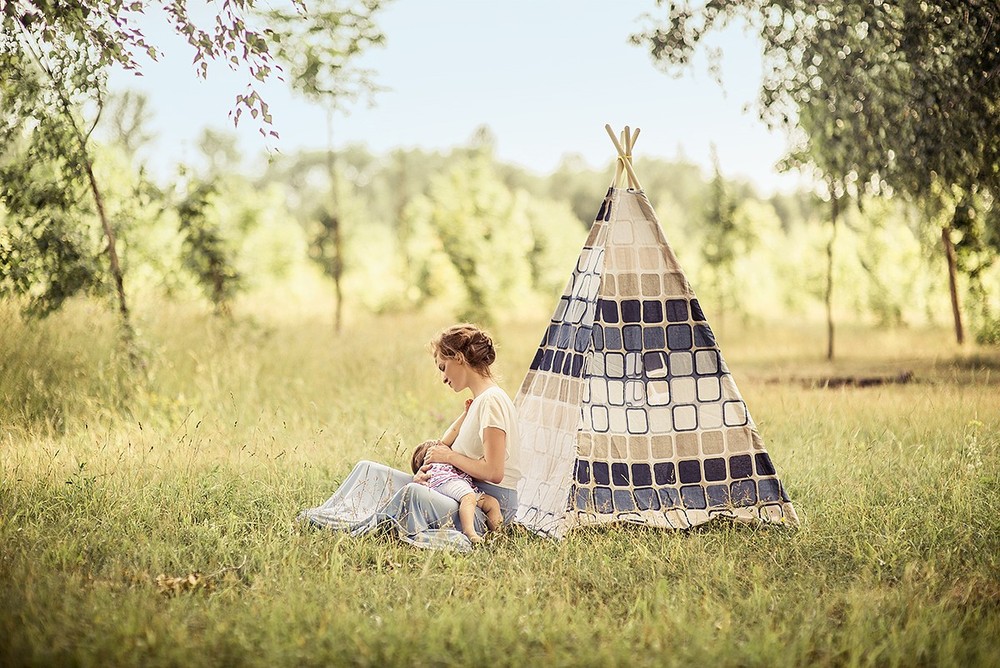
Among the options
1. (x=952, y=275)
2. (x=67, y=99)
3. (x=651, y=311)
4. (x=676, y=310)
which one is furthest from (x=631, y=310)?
(x=952, y=275)

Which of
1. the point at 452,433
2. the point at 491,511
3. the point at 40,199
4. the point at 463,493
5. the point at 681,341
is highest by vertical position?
the point at 40,199

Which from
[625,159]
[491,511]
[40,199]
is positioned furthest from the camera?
[40,199]

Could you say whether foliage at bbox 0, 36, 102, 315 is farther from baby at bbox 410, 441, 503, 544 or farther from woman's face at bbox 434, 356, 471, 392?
baby at bbox 410, 441, 503, 544

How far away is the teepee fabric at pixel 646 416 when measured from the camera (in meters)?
4.62

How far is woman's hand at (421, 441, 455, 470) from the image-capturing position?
4.45 m

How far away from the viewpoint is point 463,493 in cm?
438

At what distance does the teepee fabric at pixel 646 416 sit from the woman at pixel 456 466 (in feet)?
1.23

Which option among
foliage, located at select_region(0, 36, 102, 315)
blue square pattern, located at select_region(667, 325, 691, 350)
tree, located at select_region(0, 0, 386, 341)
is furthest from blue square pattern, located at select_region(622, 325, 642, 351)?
foliage, located at select_region(0, 36, 102, 315)

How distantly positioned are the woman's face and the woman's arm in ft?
1.04

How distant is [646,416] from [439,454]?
112cm

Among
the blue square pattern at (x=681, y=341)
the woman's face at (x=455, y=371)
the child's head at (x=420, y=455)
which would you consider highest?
the blue square pattern at (x=681, y=341)

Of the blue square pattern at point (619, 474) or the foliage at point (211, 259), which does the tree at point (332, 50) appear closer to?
the foliage at point (211, 259)

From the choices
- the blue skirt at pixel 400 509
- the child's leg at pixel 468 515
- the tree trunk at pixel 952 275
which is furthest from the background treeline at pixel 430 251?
the child's leg at pixel 468 515

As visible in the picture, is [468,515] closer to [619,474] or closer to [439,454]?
[439,454]
